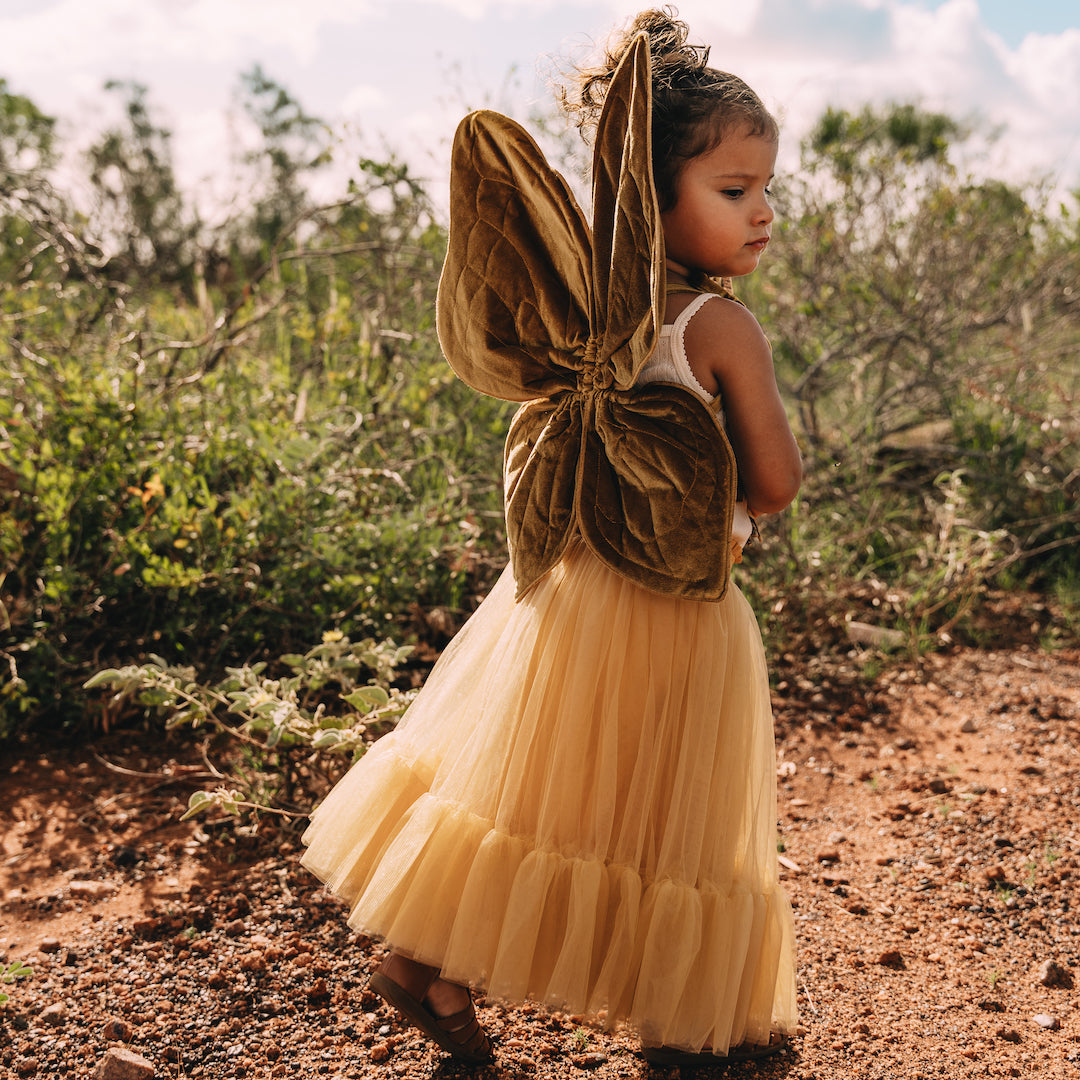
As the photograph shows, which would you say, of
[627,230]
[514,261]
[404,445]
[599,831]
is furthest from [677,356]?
[404,445]

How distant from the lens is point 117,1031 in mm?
1740

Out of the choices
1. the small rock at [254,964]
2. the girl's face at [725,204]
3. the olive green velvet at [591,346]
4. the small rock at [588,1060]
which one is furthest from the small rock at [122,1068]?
the girl's face at [725,204]

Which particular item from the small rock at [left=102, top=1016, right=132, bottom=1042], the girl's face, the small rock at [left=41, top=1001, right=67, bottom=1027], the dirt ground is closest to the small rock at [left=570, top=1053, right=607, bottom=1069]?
the dirt ground

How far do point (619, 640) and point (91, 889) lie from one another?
1.46m

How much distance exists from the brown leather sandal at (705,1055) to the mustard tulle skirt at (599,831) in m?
0.11

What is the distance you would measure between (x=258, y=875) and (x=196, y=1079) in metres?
0.58

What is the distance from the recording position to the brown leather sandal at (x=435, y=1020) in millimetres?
1572

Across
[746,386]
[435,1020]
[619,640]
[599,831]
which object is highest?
[746,386]

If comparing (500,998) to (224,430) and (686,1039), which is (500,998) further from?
(224,430)

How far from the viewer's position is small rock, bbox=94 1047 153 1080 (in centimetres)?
162

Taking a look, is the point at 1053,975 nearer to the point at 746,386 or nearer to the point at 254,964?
the point at 746,386

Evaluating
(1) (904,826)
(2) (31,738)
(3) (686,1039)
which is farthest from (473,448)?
(3) (686,1039)

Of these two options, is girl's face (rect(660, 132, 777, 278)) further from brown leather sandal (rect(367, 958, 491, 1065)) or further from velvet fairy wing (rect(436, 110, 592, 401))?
brown leather sandal (rect(367, 958, 491, 1065))

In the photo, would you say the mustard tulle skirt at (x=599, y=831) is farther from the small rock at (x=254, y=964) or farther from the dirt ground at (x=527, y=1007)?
the small rock at (x=254, y=964)
